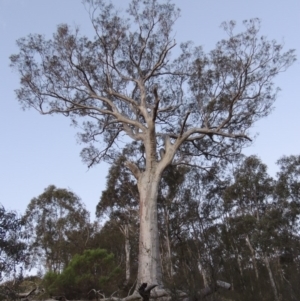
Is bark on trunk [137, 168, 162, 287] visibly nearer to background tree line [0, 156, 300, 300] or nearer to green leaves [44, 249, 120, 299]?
green leaves [44, 249, 120, 299]

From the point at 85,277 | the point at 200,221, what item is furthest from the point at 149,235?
the point at 200,221

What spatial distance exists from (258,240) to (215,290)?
36.1 feet

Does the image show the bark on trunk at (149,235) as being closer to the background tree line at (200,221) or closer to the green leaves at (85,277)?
the green leaves at (85,277)

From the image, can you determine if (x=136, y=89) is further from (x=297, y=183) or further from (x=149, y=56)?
(x=297, y=183)

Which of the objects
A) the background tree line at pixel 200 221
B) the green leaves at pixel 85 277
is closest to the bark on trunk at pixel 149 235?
the green leaves at pixel 85 277

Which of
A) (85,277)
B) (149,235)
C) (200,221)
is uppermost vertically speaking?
(200,221)

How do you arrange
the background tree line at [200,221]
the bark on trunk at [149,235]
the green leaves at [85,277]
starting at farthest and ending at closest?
1. the background tree line at [200,221]
2. the green leaves at [85,277]
3. the bark on trunk at [149,235]

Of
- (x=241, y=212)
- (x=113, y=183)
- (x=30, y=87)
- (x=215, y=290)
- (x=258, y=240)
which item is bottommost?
(x=215, y=290)

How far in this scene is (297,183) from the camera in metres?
15.7

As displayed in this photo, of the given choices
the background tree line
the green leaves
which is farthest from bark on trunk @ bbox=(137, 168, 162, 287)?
the background tree line

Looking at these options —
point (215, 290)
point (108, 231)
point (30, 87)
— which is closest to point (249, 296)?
point (215, 290)

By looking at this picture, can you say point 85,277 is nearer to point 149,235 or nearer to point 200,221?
point 149,235

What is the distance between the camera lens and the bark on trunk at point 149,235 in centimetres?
791

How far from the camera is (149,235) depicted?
27.6 ft
